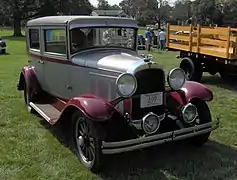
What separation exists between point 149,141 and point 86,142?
87 cm

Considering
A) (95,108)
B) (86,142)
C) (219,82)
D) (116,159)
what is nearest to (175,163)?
(116,159)

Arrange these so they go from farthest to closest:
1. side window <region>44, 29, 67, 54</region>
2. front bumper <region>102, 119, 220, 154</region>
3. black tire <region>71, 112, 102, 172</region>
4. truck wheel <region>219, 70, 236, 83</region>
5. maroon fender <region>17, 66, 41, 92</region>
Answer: truck wheel <region>219, 70, 236, 83</region>
maroon fender <region>17, 66, 41, 92</region>
side window <region>44, 29, 67, 54</region>
black tire <region>71, 112, 102, 172</region>
front bumper <region>102, 119, 220, 154</region>

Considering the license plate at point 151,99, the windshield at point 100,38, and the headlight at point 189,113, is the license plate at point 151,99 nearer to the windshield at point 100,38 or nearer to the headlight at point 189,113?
the headlight at point 189,113

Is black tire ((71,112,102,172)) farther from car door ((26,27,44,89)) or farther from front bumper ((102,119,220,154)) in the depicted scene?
car door ((26,27,44,89))

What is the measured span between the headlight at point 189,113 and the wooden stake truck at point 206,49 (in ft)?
15.5

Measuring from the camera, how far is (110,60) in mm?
5012

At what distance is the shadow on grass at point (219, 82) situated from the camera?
10.2 metres

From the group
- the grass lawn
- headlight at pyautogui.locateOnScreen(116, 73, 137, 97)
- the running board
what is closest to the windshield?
the running board

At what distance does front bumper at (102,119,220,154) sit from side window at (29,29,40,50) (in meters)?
3.29

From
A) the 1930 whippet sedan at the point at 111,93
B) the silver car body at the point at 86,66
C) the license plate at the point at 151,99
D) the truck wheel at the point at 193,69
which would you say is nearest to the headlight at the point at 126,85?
the 1930 whippet sedan at the point at 111,93

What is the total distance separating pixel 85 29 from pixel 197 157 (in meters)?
2.54

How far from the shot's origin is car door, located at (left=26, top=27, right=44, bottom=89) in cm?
666

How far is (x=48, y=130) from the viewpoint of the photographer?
6117 millimetres

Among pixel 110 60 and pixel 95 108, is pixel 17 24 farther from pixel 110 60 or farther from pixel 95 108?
pixel 95 108
